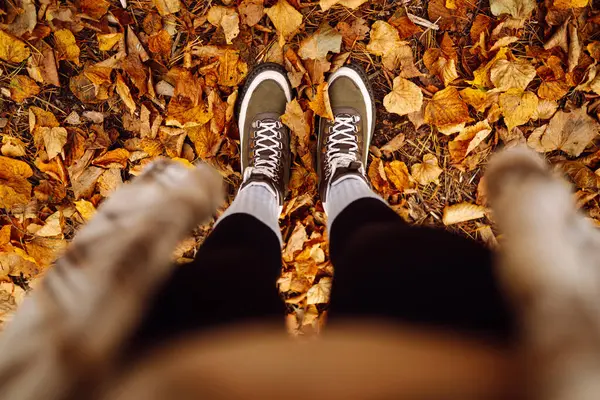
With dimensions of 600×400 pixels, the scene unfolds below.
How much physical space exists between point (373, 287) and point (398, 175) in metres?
0.75

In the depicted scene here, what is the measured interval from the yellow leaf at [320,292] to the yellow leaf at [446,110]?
593mm

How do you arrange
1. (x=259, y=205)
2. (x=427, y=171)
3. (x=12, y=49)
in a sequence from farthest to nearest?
(x=427, y=171)
(x=12, y=49)
(x=259, y=205)

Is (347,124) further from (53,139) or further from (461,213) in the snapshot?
(53,139)

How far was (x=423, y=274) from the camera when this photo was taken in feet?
1.86

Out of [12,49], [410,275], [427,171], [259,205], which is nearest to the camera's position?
[410,275]

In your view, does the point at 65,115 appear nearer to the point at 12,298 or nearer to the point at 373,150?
the point at 12,298

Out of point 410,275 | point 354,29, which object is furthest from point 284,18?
point 410,275

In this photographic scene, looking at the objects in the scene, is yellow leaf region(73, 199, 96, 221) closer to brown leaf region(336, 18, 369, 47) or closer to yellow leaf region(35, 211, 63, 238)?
yellow leaf region(35, 211, 63, 238)

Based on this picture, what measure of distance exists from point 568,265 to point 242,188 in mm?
889

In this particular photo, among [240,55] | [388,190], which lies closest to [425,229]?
[388,190]

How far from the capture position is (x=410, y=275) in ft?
1.87

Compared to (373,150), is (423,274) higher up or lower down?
lower down

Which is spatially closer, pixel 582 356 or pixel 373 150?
pixel 582 356

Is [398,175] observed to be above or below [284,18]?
below
